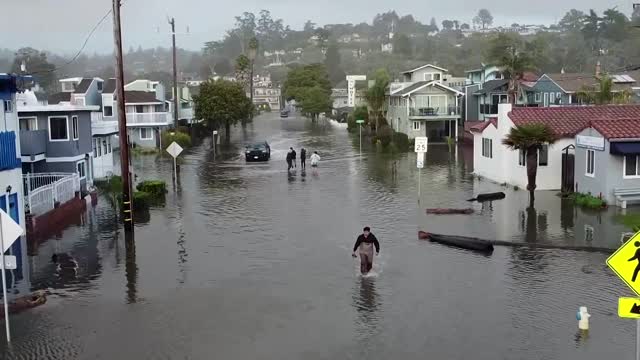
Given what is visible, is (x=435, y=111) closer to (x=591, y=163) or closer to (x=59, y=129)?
(x=591, y=163)

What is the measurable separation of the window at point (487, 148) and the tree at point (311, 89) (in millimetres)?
80894

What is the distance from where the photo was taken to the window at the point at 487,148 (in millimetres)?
38291

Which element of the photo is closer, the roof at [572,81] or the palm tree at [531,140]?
the palm tree at [531,140]

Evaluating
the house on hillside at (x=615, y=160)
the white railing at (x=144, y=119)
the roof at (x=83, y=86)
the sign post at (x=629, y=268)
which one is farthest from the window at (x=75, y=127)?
the roof at (x=83, y=86)

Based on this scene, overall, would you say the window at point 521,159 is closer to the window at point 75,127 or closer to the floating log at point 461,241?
the floating log at point 461,241

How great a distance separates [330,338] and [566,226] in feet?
45.4

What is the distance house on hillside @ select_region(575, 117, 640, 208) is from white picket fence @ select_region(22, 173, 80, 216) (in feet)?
67.9

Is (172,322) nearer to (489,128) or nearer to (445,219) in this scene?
(445,219)

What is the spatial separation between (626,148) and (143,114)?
44.1 m

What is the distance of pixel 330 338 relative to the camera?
1403 cm

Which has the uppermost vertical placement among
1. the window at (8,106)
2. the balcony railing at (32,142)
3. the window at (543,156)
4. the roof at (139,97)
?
the roof at (139,97)

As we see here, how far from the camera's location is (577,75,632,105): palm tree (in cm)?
5191

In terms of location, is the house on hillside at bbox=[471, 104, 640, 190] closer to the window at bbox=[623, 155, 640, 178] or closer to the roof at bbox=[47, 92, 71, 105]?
the window at bbox=[623, 155, 640, 178]

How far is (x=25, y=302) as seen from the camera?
16406 mm
